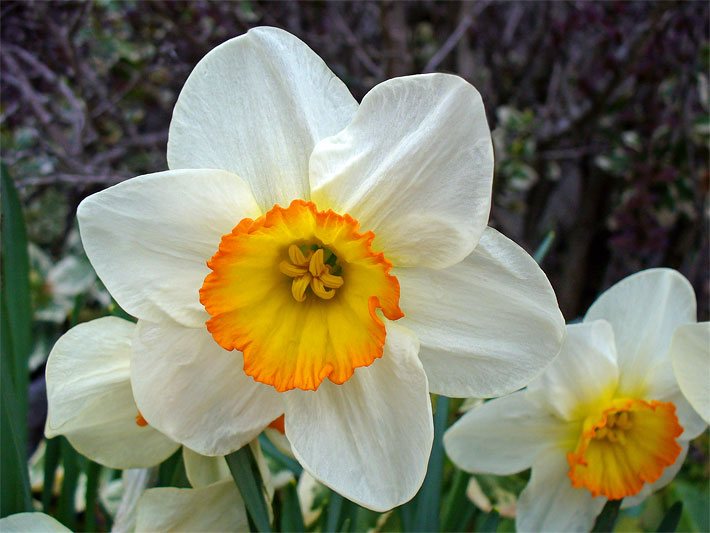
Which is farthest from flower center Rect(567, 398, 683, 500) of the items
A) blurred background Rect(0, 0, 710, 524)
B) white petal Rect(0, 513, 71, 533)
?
blurred background Rect(0, 0, 710, 524)

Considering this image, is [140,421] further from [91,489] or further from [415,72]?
[415,72]

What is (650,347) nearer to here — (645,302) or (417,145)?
(645,302)

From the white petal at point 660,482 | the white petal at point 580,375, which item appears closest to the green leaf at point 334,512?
the white petal at point 580,375

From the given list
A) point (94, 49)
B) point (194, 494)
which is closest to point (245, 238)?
point (194, 494)

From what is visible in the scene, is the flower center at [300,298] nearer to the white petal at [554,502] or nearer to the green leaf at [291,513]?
the green leaf at [291,513]

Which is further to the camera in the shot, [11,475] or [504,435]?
[504,435]

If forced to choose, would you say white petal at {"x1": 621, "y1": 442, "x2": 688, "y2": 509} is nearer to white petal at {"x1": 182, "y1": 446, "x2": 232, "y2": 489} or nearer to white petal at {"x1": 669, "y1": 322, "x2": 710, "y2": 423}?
white petal at {"x1": 669, "y1": 322, "x2": 710, "y2": 423}

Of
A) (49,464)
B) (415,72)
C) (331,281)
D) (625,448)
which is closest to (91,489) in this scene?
(49,464)
